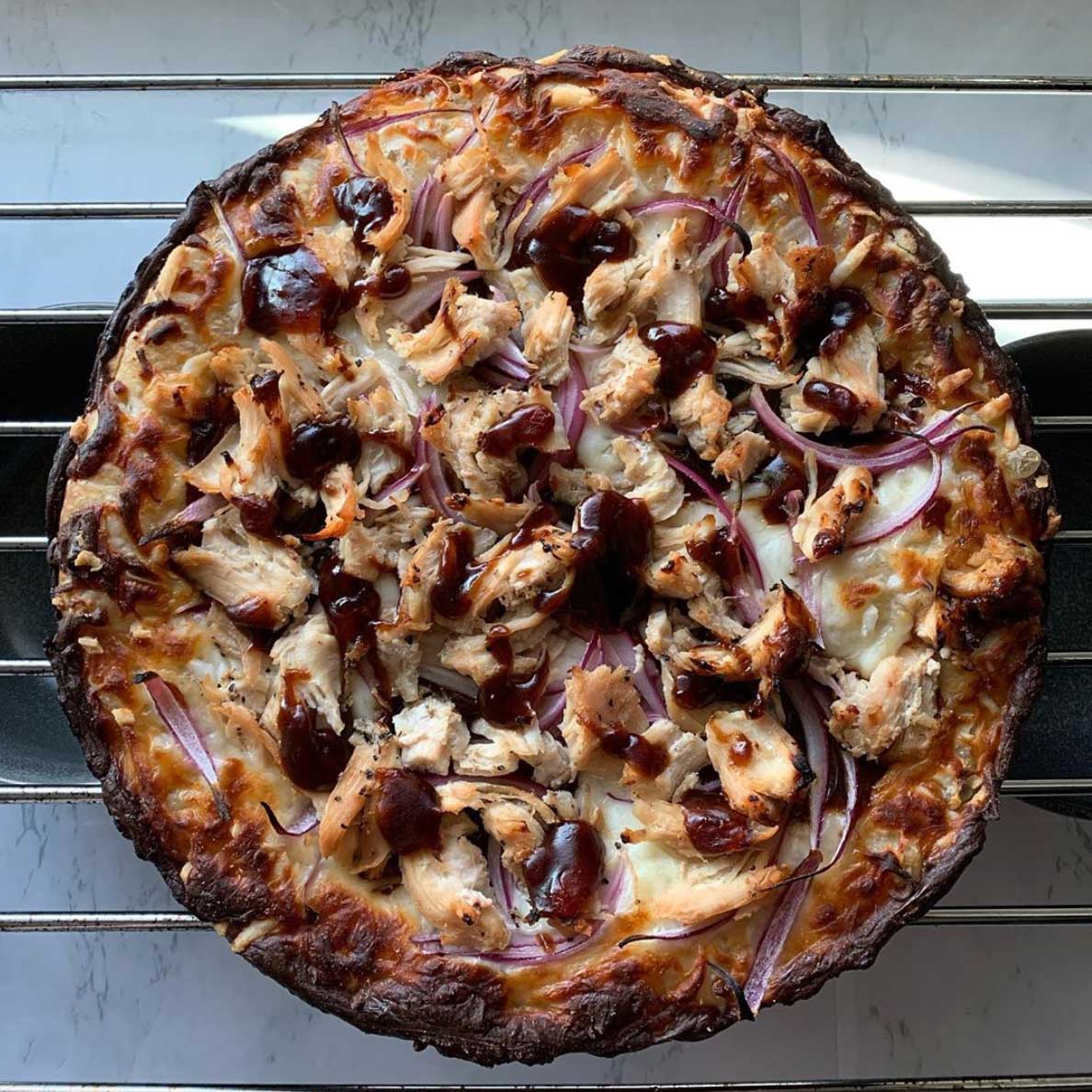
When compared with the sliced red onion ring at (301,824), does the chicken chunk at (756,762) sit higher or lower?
higher

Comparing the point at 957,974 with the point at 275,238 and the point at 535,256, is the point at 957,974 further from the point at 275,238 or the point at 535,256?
the point at 275,238

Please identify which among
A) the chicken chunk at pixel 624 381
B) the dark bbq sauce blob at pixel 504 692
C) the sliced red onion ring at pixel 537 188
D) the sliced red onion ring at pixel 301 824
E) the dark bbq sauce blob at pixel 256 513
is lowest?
the sliced red onion ring at pixel 301 824

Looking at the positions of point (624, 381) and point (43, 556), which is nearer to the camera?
point (624, 381)

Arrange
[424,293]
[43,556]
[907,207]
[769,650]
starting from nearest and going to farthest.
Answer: [769,650]
[424,293]
[907,207]
[43,556]

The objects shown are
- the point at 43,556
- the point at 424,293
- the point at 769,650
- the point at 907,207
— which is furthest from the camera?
the point at 43,556

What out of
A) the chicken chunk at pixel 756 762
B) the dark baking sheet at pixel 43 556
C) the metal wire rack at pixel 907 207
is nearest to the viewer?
the chicken chunk at pixel 756 762

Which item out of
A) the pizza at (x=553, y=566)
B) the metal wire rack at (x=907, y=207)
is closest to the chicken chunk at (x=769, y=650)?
the pizza at (x=553, y=566)

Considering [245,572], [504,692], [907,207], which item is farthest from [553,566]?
[907,207]

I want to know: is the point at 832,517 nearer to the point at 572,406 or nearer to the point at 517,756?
the point at 572,406

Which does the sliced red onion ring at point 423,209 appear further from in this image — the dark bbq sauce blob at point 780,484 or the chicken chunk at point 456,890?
the chicken chunk at point 456,890
